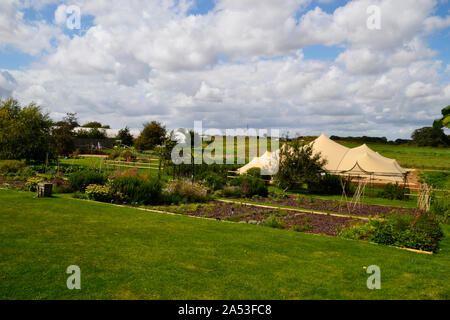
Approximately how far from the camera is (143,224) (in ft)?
27.7

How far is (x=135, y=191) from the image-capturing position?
42.7 ft

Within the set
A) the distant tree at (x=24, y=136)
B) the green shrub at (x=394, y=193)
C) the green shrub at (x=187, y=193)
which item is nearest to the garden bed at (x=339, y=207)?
the green shrub at (x=187, y=193)

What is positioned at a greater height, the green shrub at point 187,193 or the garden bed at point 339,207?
the green shrub at point 187,193

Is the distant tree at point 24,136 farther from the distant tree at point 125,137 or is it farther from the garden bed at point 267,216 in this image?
the distant tree at point 125,137

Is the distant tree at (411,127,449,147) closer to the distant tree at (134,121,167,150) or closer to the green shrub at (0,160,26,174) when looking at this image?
the distant tree at (134,121,167,150)

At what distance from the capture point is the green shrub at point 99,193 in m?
12.5

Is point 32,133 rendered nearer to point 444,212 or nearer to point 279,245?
point 279,245

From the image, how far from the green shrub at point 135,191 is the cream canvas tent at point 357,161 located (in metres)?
13.9

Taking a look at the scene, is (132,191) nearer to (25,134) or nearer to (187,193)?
(187,193)

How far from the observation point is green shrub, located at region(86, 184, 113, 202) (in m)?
12.5

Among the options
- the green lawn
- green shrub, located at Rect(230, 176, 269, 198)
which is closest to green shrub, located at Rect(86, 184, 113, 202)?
the green lawn

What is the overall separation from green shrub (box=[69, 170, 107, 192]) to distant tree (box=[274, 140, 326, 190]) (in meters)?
11.3
